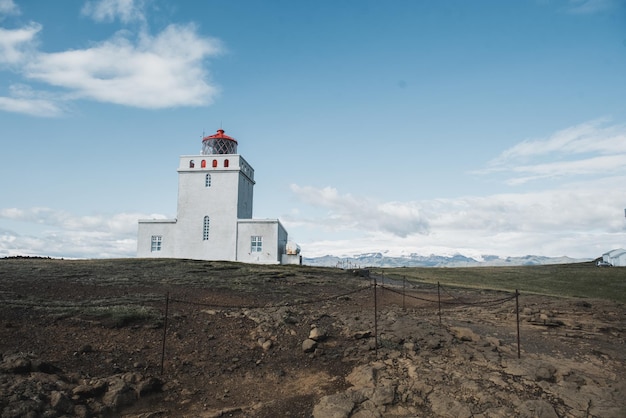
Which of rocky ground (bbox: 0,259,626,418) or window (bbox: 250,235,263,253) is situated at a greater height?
window (bbox: 250,235,263,253)

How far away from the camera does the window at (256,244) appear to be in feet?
128

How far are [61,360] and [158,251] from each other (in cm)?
3141

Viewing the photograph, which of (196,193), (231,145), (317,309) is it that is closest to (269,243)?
(196,193)

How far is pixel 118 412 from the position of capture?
321 inches

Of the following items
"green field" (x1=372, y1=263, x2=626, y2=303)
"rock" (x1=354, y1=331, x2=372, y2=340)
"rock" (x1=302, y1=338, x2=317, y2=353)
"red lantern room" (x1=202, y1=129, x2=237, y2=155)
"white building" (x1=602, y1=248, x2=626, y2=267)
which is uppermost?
"red lantern room" (x1=202, y1=129, x2=237, y2=155)

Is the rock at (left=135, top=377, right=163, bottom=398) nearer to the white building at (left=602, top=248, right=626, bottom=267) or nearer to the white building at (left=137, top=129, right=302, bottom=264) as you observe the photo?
the white building at (left=137, top=129, right=302, bottom=264)

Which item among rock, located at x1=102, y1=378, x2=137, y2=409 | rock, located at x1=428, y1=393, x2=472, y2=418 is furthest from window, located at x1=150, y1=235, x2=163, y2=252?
rock, located at x1=428, y1=393, x2=472, y2=418

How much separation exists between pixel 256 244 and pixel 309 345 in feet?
91.4

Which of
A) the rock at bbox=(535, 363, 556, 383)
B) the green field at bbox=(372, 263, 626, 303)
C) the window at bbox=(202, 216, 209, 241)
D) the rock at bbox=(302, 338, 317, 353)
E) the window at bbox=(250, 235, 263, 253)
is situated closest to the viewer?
the rock at bbox=(535, 363, 556, 383)

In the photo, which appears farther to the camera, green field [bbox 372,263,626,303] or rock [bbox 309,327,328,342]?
green field [bbox 372,263,626,303]

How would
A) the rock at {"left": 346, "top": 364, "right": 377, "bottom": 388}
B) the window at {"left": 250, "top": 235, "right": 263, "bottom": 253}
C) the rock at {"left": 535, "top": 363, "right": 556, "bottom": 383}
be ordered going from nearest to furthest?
the rock at {"left": 346, "top": 364, "right": 377, "bottom": 388} → the rock at {"left": 535, "top": 363, "right": 556, "bottom": 383} → the window at {"left": 250, "top": 235, "right": 263, "bottom": 253}

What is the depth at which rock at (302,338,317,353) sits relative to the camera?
11719mm

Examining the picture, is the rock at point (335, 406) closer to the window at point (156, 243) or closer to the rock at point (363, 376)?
the rock at point (363, 376)

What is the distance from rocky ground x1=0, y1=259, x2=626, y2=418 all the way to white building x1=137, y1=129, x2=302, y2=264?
69.0 ft
